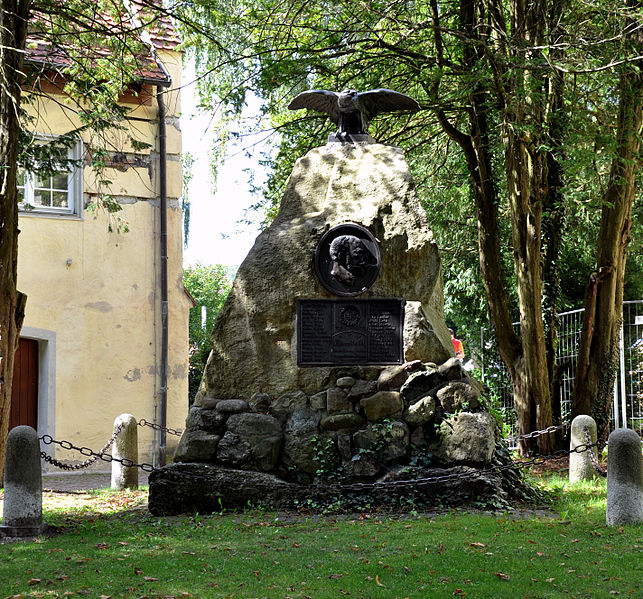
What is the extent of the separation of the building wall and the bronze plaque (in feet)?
22.5

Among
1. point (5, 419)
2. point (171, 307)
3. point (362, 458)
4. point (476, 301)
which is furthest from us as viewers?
point (476, 301)

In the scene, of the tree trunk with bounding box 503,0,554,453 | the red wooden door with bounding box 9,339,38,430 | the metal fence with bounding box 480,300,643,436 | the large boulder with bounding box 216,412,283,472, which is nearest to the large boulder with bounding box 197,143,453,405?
the large boulder with bounding box 216,412,283,472

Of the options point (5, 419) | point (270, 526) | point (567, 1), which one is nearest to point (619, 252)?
point (567, 1)

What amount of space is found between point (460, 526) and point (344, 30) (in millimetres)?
6712

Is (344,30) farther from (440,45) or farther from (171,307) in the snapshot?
(171,307)

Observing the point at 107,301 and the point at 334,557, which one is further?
the point at 107,301

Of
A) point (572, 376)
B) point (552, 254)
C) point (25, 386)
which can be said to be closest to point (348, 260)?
point (552, 254)

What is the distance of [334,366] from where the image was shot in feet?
28.0

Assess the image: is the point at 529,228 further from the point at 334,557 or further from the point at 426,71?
the point at 334,557

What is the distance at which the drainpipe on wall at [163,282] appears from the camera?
14.9m

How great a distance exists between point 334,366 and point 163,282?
290 inches

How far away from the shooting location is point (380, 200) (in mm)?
8789

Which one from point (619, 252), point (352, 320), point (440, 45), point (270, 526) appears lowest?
Answer: point (270, 526)

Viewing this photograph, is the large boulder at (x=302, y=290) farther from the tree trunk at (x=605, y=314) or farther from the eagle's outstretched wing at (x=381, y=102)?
the tree trunk at (x=605, y=314)
